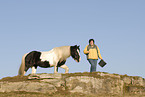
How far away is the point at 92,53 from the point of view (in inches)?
453

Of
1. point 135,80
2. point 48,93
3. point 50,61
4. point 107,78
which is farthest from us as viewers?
point 135,80

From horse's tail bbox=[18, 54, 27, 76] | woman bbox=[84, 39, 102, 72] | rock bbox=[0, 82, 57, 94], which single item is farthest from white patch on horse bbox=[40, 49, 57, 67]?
woman bbox=[84, 39, 102, 72]

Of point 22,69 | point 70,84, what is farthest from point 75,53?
point 22,69

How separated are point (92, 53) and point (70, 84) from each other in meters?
2.33

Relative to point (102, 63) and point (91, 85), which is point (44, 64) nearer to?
point (91, 85)

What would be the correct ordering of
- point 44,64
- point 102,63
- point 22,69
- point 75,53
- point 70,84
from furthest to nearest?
point 22,69 → point 102,63 → point 44,64 → point 75,53 → point 70,84

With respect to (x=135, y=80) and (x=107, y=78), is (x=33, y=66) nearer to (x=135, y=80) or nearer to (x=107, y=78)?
Result: (x=107, y=78)

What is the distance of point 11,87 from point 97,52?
4711 mm

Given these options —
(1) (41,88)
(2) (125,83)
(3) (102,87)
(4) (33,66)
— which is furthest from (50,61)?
(2) (125,83)

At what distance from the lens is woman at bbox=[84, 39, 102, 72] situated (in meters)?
11.5

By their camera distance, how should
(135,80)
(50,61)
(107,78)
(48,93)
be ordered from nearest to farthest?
(48,93)
(107,78)
(50,61)
(135,80)

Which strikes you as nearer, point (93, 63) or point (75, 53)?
point (75, 53)

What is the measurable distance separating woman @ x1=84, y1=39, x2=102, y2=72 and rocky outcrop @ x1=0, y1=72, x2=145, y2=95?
29.9 inches

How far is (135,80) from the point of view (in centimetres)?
1232
